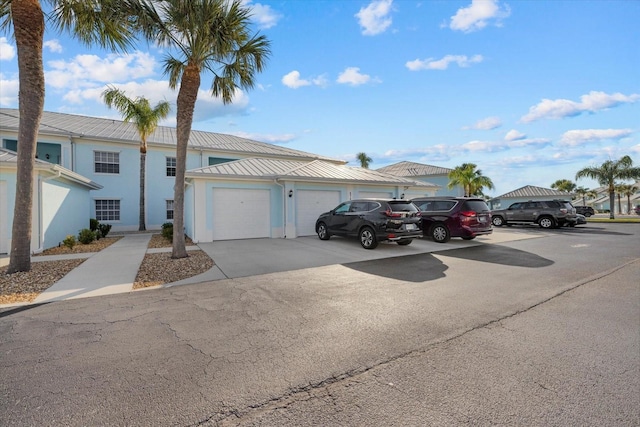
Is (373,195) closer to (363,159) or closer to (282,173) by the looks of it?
(282,173)

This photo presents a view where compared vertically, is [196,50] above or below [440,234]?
above

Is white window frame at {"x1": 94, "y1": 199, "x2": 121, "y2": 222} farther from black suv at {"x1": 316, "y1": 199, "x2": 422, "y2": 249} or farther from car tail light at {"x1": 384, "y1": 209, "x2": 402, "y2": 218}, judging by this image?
car tail light at {"x1": 384, "y1": 209, "x2": 402, "y2": 218}

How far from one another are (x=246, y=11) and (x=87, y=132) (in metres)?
15.4

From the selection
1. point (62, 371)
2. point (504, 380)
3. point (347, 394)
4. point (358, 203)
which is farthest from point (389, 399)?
point (358, 203)

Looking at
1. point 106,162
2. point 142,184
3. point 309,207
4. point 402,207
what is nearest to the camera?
point 402,207

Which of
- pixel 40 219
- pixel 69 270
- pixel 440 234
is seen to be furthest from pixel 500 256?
pixel 40 219

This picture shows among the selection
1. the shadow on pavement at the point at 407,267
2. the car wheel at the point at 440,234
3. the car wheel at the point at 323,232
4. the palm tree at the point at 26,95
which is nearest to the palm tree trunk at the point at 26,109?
the palm tree at the point at 26,95

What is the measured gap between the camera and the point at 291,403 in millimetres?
2438

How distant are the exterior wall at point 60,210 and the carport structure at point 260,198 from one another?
4.80 meters

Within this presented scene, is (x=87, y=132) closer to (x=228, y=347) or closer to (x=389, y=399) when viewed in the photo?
(x=228, y=347)

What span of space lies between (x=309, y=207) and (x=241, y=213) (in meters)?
3.23

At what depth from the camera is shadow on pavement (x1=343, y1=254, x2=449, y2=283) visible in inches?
267

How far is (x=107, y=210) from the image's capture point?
725 inches

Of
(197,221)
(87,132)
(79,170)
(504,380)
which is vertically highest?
(87,132)
